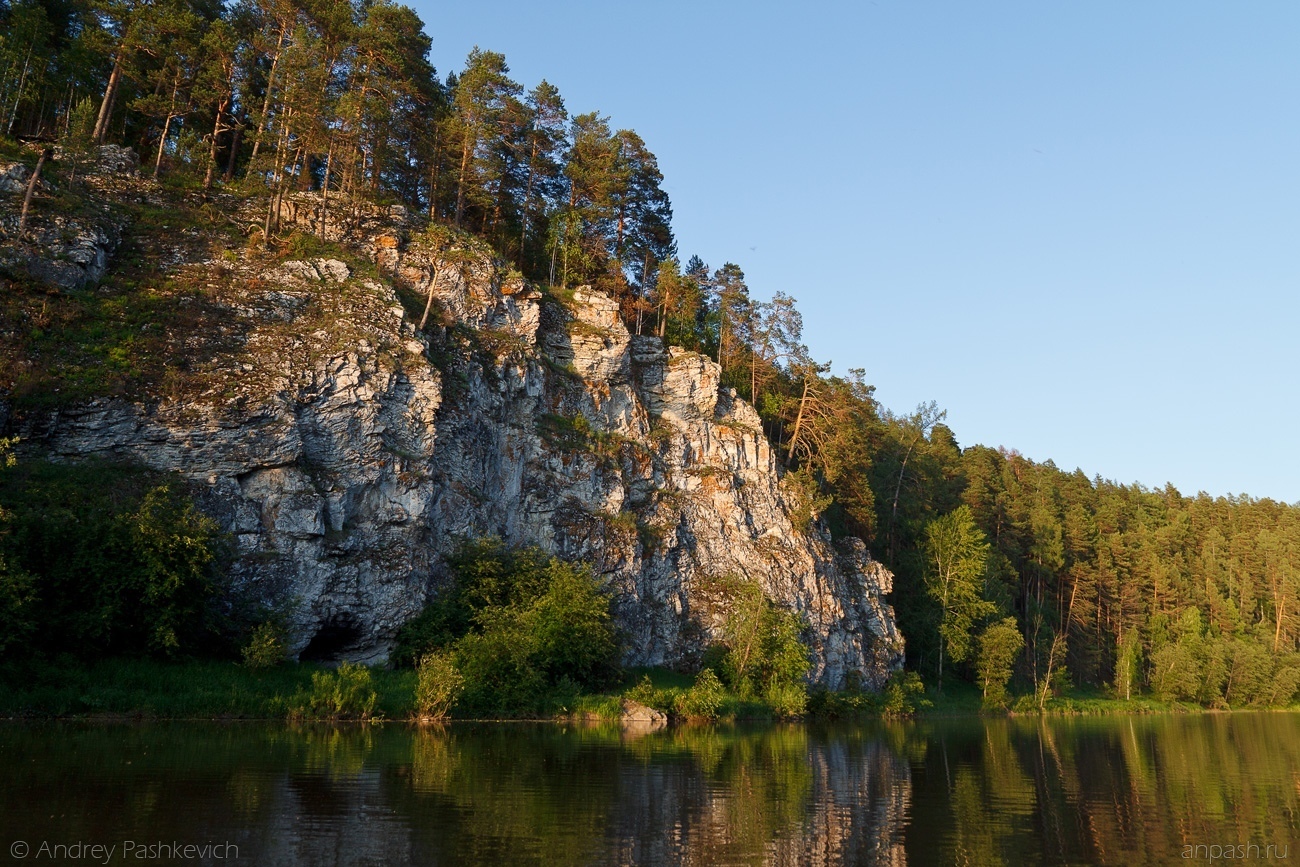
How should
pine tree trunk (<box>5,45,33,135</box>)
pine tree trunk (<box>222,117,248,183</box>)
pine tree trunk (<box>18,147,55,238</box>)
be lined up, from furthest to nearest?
pine tree trunk (<box>222,117,248,183</box>)
pine tree trunk (<box>5,45,33,135</box>)
pine tree trunk (<box>18,147,55,238</box>)

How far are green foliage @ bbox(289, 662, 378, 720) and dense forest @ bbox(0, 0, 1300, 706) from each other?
30.5 metres

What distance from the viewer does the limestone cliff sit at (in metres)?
40.6

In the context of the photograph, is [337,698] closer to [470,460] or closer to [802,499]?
[470,460]

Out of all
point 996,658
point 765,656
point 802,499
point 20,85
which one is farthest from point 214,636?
point 996,658

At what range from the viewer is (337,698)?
1398 inches

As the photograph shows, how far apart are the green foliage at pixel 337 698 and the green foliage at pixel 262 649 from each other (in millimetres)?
1882

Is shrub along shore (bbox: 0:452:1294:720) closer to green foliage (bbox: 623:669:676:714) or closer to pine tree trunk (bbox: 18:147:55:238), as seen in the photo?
green foliage (bbox: 623:669:676:714)

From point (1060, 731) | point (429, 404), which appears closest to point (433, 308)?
point (429, 404)

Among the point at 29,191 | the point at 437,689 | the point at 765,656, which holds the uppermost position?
the point at 29,191

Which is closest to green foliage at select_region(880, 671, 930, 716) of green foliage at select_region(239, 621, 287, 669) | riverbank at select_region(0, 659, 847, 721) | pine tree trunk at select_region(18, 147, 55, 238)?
riverbank at select_region(0, 659, 847, 721)

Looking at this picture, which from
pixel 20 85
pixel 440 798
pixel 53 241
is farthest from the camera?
pixel 20 85

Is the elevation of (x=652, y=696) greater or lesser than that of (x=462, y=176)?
lesser

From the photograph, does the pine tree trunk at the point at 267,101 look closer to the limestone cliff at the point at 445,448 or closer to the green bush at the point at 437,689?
the limestone cliff at the point at 445,448

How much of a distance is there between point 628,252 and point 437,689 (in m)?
47.0
